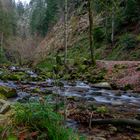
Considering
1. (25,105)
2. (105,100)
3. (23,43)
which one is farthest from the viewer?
(23,43)

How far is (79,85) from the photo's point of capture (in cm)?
1880

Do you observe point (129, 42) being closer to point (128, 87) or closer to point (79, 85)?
point (79, 85)

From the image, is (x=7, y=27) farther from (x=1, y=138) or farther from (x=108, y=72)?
(x=1, y=138)

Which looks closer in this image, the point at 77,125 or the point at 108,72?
the point at 77,125

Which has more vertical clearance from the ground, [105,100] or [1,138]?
[1,138]

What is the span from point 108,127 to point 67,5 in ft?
9.60

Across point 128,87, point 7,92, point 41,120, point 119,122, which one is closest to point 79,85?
point 128,87

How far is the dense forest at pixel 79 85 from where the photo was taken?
5.50 m

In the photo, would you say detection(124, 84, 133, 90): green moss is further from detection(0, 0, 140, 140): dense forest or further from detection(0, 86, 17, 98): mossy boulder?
detection(0, 86, 17, 98): mossy boulder

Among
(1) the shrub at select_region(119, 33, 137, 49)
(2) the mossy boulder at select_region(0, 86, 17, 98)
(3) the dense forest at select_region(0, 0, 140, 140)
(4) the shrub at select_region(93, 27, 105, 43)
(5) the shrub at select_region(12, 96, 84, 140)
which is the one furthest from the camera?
(4) the shrub at select_region(93, 27, 105, 43)

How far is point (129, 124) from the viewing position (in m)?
7.88

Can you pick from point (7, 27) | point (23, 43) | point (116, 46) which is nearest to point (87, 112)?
point (116, 46)

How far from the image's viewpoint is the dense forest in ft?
18.0

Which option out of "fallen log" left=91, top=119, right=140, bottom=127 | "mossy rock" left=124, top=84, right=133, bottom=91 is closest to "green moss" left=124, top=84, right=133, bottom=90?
"mossy rock" left=124, top=84, right=133, bottom=91
